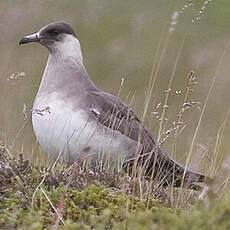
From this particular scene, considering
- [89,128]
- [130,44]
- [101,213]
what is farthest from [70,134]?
[130,44]

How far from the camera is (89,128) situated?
5664 mm

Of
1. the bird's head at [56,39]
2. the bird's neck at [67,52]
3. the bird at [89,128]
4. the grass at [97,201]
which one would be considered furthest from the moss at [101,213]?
the bird's head at [56,39]

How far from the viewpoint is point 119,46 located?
16297 millimetres

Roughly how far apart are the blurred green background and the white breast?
192 inches

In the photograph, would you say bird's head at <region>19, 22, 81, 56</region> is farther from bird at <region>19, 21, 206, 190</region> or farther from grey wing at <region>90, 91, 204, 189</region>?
grey wing at <region>90, 91, 204, 189</region>

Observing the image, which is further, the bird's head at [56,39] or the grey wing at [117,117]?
the bird's head at [56,39]

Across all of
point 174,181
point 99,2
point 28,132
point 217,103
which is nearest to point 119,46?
point 99,2

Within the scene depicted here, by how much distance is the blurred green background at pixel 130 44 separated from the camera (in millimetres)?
12625

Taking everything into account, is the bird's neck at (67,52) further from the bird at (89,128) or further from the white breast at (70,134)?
the white breast at (70,134)

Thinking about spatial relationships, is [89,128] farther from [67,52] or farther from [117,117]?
[67,52]

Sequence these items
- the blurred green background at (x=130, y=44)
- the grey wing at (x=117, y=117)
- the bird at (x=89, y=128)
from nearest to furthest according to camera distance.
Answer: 1. the bird at (x=89, y=128)
2. the grey wing at (x=117, y=117)
3. the blurred green background at (x=130, y=44)

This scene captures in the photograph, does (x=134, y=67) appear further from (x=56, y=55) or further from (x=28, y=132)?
(x=56, y=55)

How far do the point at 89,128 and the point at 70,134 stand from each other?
0.16m

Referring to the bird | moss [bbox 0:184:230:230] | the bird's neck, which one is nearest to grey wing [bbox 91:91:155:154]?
the bird
